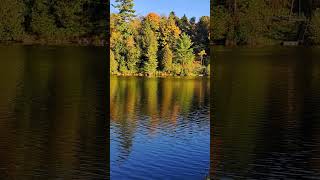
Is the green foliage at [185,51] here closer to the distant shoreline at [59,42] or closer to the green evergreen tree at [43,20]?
the distant shoreline at [59,42]

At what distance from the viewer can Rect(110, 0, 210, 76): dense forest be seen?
136ft

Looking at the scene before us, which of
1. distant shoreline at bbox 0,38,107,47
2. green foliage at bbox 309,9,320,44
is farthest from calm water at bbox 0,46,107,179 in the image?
green foliage at bbox 309,9,320,44

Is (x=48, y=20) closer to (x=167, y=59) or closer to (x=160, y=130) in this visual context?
(x=167, y=59)

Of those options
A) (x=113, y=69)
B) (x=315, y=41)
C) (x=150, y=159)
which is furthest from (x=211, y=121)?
(x=315, y=41)

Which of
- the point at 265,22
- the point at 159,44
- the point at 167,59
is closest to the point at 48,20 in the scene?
the point at 265,22

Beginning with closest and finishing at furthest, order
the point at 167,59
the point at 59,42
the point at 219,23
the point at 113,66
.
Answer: the point at 167,59 → the point at 113,66 → the point at 59,42 → the point at 219,23

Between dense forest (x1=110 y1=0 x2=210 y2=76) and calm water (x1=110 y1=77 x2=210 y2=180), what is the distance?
4.80 feet

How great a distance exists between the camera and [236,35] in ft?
339

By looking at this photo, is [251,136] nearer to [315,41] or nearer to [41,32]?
[41,32]

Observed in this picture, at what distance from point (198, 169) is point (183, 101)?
1823 cm

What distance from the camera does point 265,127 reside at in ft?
90.7

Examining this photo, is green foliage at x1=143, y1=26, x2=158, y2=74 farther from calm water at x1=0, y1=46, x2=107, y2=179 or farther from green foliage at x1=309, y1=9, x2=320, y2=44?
green foliage at x1=309, y1=9, x2=320, y2=44

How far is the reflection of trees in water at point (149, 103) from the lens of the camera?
89.8 ft

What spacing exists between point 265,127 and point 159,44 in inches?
624
